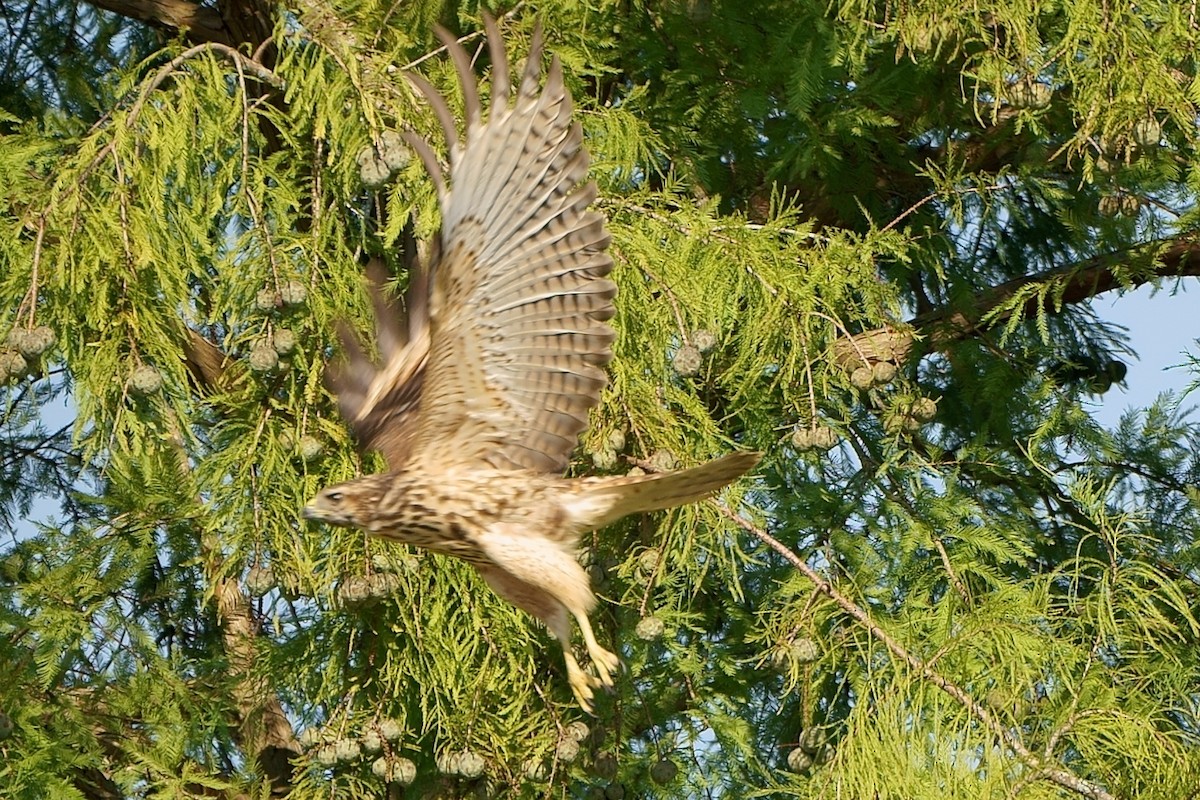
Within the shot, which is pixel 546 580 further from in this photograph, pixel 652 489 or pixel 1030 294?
pixel 1030 294

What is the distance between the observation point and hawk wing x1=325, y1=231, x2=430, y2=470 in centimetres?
416

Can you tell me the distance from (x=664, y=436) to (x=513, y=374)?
0.33m

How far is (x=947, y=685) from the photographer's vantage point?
13.4 feet

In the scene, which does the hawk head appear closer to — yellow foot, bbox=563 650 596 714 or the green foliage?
the green foliage

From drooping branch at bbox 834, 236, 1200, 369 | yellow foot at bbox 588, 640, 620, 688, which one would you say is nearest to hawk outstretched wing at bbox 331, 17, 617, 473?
yellow foot at bbox 588, 640, 620, 688

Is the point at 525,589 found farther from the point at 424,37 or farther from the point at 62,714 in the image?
the point at 424,37

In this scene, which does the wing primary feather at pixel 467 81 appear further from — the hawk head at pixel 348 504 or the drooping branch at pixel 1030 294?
the drooping branch at pixel 1030 294

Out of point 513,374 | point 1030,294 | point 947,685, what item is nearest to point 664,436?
point 513,374

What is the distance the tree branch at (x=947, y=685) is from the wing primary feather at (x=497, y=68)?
3.05ft

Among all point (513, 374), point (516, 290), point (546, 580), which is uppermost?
point (516, 290)

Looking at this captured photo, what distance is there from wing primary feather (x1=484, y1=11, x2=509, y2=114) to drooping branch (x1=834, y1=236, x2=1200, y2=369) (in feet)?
3.51

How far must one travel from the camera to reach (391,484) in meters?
3.93

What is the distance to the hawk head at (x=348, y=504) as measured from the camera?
12.6ft

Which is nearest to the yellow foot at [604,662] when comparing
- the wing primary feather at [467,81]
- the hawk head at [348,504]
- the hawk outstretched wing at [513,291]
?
the hawk outstretched wing at [513,291]
